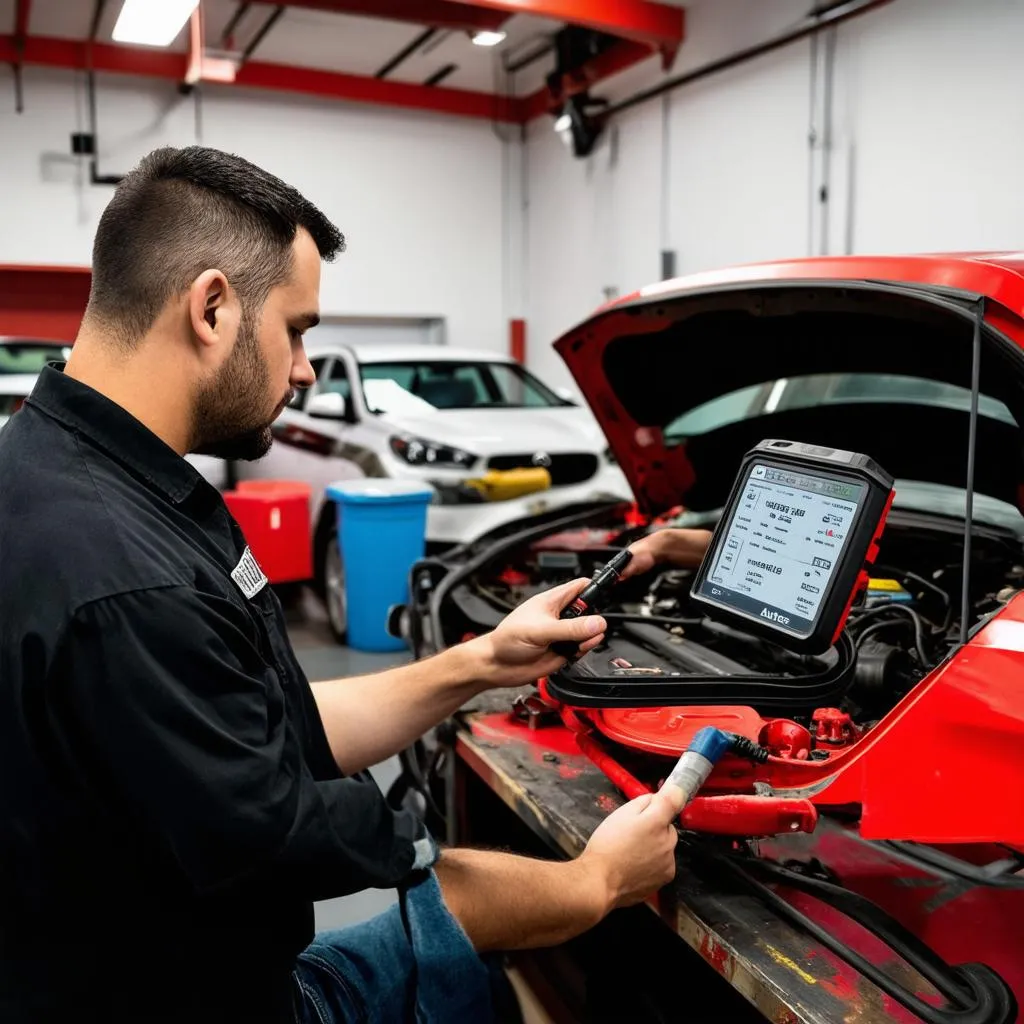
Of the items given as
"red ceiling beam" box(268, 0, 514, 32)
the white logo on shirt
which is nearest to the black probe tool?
the white logo on shirt

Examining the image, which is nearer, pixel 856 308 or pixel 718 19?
pixel 856 308

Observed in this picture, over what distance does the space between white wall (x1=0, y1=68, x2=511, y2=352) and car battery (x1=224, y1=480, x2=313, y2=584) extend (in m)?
4.09

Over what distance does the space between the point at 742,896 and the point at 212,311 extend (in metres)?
1.00

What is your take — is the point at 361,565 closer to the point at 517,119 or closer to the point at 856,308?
the point at 856,308

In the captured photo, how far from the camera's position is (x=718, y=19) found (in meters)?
6.38

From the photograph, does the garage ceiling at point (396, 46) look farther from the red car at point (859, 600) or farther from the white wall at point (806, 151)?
the red car at point (859, 600)

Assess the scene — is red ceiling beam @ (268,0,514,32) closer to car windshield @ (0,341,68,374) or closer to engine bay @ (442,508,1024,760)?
car windshield @ (0,341,68,374)

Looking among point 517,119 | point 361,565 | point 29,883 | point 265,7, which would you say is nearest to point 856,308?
point 29,883

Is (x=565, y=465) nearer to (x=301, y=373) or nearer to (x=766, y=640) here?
(x=766, y=640)

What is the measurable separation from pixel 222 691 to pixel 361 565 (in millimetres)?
3570

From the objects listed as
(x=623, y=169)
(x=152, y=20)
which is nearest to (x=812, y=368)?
(x=152, y=20)

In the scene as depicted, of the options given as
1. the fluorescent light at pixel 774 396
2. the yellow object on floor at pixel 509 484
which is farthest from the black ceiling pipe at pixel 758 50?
the fluorescent light at pixel 774 396

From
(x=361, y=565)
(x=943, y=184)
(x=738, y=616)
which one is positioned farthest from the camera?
(x=943, y=184)

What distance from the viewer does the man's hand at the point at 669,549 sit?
2.03 metres
